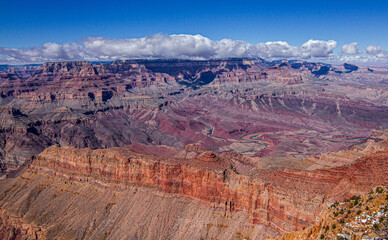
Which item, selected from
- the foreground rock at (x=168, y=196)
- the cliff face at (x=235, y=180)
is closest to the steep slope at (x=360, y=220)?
the foreground rock at (x=168, y=196)

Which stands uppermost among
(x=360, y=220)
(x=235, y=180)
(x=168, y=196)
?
(x=360, y=220)

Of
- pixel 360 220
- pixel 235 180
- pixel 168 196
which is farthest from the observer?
pixel 168 196

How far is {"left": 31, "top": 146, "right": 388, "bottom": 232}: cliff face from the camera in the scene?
4372cm

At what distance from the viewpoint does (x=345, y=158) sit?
77500mm

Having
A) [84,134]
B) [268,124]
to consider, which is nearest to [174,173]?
[84,134]

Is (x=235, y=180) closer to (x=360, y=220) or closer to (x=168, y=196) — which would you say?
(x=168, y=196)

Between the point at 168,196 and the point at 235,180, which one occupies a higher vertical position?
the point at 235,180

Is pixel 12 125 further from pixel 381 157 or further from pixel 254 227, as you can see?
pixel 381 157

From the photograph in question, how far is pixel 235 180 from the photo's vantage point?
52.8 metres

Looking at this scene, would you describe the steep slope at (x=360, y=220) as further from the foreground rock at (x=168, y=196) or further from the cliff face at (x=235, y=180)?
the cliff face at (x=235, y=180)

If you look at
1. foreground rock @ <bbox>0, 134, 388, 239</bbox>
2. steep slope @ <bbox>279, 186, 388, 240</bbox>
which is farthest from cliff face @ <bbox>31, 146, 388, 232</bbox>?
steep slope @ <bbox>279, 186, 388, 240</bbox>

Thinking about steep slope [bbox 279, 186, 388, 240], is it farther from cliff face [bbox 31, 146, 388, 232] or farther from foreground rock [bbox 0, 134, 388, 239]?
cliff face [bbox 31, 146, 388, 232]

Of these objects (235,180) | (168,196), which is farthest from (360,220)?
(168,196)

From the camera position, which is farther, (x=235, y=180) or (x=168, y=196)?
(x=168, y=196)
